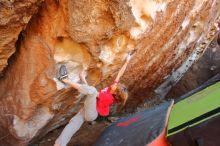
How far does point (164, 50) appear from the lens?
5051 millimetres

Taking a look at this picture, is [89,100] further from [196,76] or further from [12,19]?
[196,76]

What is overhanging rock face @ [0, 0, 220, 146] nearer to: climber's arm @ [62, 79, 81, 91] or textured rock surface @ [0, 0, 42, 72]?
textured rock surface @ [0, 0, 42, 72]

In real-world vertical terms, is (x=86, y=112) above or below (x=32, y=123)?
above

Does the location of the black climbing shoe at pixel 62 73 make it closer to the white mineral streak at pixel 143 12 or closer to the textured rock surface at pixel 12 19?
the textured rock surface at pixel 12 19

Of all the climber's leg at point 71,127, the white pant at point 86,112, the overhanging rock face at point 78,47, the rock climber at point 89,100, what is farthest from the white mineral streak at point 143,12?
the climber's leg at point 71,127

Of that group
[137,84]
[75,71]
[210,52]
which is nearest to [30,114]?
[75,71]

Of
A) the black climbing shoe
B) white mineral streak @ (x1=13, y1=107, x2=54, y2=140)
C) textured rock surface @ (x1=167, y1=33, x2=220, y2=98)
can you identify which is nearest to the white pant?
the black climbing shoe

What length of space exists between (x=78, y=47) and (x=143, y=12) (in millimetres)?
765

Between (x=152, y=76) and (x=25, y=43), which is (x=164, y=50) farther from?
(x=25, y=43)

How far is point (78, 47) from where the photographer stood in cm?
393

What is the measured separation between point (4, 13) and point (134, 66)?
1935mm

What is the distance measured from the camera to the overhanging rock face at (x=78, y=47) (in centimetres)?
370

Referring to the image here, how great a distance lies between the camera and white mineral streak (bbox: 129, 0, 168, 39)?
12.8 ft

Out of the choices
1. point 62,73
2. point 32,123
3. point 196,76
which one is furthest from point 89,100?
point 196,76
